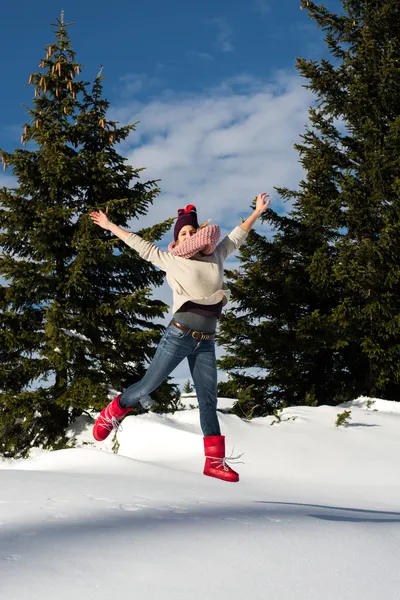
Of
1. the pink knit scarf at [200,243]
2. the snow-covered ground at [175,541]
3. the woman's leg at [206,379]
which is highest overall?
the pink knit scarf at [200,243]

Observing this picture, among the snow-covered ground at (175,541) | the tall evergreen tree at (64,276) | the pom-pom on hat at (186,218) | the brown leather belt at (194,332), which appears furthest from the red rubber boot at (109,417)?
the tall evergreen tree at (64,276)

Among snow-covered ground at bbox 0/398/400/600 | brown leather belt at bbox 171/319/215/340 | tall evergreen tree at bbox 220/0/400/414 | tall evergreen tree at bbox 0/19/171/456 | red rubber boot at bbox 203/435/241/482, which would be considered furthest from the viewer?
tall evergreen tree at bbox 220/0/400/414

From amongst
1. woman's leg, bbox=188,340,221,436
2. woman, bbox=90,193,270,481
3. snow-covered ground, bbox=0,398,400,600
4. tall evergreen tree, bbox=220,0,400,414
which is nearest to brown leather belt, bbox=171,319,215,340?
woman, bbox=90,193,270,481

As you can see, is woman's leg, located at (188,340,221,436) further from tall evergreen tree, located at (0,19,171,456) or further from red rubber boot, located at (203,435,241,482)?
tall evergreen tree, located at (0,19,171,456)

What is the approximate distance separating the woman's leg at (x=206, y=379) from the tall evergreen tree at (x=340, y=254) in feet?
26.9

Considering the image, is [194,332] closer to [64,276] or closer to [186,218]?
[186,218]

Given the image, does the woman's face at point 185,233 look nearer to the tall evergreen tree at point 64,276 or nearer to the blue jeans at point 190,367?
the blue jeans at point 190,367

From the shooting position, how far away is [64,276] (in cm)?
1109

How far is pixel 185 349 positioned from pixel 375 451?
4.88 m

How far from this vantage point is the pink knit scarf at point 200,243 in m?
4.25

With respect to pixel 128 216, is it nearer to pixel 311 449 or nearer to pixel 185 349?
pixel 311 449

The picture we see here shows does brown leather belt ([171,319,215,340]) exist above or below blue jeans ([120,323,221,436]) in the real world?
above

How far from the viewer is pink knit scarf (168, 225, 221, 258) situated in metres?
4.25

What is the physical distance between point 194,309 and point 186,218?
0.89 metres
